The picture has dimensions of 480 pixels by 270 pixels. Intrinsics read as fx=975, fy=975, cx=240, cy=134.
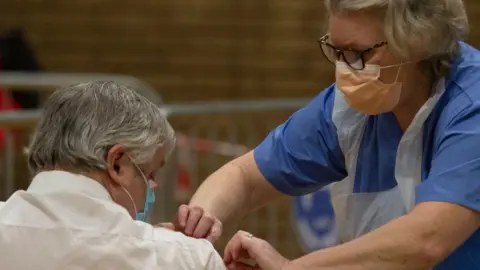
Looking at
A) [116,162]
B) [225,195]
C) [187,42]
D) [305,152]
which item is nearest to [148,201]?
[116,162]

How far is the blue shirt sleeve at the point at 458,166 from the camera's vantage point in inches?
73.2

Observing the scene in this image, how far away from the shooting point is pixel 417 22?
1.96m

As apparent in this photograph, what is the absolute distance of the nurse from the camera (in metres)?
1.86

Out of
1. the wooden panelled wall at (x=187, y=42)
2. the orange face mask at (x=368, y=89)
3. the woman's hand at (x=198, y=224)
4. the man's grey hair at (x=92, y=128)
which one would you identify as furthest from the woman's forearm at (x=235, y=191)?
the wooden panelled wall at (x=187, y=42)

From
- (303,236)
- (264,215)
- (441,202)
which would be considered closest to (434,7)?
(441,202)

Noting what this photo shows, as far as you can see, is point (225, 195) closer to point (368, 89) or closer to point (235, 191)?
point (235, 191)

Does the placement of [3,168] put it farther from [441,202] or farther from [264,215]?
[441,202]

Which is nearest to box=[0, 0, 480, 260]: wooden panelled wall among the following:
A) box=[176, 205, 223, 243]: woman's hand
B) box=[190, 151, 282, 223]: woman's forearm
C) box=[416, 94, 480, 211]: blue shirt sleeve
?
box=[190, 151, 282, 223]: woman's forearm

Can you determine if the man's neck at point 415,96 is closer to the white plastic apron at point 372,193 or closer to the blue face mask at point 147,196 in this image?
the white plastic apron at point 372,193

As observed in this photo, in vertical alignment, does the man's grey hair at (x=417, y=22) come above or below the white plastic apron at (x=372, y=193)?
above

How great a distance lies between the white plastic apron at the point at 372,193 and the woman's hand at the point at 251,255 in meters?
0.33

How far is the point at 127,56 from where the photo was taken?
6.15m

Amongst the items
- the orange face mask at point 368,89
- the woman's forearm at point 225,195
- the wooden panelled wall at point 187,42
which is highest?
the orange face mask at point 368,89

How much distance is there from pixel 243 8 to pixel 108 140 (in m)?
4.45
